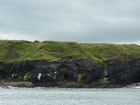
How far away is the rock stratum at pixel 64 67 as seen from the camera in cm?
16812

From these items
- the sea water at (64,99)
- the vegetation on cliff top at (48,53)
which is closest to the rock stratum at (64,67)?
the vegetation on cliff top at (48,53)

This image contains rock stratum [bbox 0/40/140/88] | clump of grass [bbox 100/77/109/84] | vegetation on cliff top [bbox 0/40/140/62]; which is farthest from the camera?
vegetation on cliff top [bbox 0/40/140/62]

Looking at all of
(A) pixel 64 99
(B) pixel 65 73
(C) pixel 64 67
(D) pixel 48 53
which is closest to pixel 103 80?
(B) pixel 65 73

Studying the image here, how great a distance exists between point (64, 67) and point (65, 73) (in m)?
3.23

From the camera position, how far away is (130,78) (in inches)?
7441

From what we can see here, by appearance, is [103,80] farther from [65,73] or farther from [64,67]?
[64,67]

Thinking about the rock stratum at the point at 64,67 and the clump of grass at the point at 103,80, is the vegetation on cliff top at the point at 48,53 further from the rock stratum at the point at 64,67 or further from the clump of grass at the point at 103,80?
the clump of grass at the point at 103,80

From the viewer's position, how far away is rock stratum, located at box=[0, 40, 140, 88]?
552 ft

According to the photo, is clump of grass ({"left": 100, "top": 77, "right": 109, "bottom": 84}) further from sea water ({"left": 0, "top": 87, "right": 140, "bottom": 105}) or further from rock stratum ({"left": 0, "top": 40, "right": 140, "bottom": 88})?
sea water ({"left": 0, "top": 87, "right": 140, "bottom": 105})

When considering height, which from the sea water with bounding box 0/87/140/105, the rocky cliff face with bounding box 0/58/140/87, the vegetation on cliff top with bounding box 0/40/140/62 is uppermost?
the vegetation on cliff top with bounding box 0/40/140/62

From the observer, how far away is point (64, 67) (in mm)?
171500

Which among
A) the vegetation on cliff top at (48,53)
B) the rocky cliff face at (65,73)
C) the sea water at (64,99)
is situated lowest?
the sea water at (64,99)

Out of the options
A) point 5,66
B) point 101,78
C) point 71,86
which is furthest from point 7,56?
point 101,78

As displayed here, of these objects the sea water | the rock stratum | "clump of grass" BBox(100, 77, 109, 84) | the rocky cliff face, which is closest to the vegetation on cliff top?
the rock stratum
